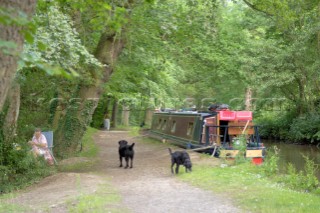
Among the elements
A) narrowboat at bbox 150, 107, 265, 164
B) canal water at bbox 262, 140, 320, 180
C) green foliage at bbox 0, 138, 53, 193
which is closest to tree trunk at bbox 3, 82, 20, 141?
green foliage at bbox 0, 138, 53, 193

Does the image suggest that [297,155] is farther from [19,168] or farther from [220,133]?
[19,168]

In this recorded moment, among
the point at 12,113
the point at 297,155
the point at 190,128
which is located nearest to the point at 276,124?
the point at 297,155

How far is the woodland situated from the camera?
5.26 meters

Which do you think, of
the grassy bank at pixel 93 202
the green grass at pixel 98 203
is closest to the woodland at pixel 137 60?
the grassy bank at pixel 93 202

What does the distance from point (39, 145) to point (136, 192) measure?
4.33 meters

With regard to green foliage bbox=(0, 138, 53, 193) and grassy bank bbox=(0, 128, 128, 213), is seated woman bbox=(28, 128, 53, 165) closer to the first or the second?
green foliage bbox=(0, 138, 53, 193)

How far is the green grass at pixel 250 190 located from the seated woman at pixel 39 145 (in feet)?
12.9

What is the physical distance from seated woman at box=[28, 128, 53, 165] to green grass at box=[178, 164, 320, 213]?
155 inches

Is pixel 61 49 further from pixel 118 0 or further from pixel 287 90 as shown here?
pixel 287 90

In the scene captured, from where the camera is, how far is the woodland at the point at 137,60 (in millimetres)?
5262

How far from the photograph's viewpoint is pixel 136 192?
815 cm

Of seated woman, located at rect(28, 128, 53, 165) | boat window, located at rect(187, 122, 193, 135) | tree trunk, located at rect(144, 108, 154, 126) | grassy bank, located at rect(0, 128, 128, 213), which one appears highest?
tree trunk, located at rect(144, 108, 154, 126)

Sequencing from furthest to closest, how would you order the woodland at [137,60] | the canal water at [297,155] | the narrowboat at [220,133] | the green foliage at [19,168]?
the canal water at [297,155], the narrowboat at [220,133], the green foliage at [19,168], the woodland at [137,60]

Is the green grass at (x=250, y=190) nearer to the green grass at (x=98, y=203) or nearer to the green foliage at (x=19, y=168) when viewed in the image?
the green grass at (x=98, y=203)
